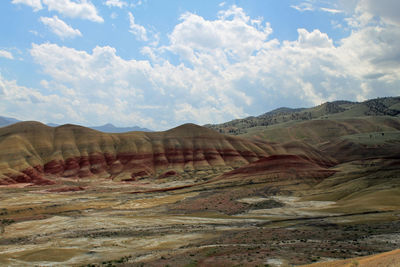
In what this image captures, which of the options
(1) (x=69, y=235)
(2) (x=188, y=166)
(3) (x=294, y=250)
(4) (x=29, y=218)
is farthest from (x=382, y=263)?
(2) (x=188, y=166)

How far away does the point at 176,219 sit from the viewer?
5003 cm

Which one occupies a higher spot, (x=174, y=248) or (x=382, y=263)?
(x=382, y=263)

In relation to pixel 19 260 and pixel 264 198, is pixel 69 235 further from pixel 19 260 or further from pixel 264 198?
pixel 264 198

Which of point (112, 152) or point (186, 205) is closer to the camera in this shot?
point (186, 205)

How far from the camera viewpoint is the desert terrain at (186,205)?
28312 mm

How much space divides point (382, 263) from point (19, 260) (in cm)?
2866

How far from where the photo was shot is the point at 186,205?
65.2 meters

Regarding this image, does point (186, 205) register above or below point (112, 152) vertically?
below

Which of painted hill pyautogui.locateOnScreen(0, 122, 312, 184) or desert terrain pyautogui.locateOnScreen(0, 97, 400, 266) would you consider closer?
desert terrain pyautogui.locateOnScreen(0, 97, 400, 266)

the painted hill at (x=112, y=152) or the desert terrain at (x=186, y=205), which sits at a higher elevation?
the painted hill at (x=112, y=152)

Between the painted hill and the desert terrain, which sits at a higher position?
the painted hill

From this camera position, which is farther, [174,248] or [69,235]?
[69,235]

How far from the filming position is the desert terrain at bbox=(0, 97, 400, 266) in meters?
28.3

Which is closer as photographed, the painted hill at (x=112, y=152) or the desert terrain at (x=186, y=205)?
the desert terrain at (x=186, y=205)
